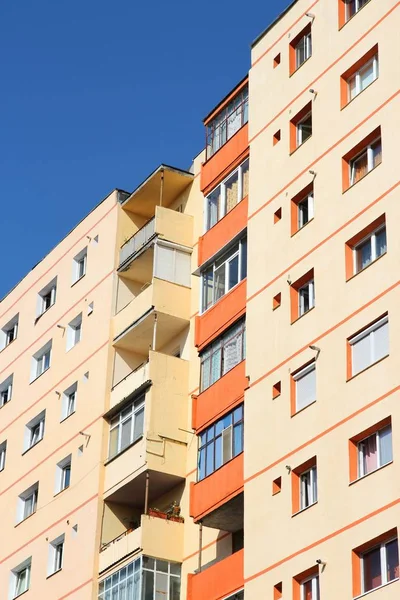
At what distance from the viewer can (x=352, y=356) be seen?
116 ft

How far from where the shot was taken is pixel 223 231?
4428 centimetres

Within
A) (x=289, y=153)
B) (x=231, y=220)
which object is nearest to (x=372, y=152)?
(x=289, y=153)

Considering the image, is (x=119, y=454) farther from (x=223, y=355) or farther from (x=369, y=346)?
(x=369, y=346)

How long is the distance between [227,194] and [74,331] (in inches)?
367

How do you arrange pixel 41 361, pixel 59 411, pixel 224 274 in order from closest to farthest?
pixel 224 274 < pixel 59 411 < pixel 41 361

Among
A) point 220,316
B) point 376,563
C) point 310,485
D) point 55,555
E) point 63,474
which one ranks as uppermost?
point 220,316

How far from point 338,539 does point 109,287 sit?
1822cm

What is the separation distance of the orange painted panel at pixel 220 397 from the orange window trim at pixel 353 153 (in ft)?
19.8

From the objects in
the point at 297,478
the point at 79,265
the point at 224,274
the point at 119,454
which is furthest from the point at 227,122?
the point at 297,478

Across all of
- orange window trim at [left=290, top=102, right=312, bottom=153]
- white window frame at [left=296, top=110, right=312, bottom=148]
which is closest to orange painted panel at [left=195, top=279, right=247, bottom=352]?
orange window trim at [left=290, top=102, right=312, bottom=153]

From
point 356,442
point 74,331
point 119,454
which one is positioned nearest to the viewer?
point 356,442

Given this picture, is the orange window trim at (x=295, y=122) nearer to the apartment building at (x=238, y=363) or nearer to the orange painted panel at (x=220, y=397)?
the apartment building at (x=238, y=363)

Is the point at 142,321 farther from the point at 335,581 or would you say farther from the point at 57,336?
the point at 335,581

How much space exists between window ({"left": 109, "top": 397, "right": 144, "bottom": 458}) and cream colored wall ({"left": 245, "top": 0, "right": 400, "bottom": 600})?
574 cm
